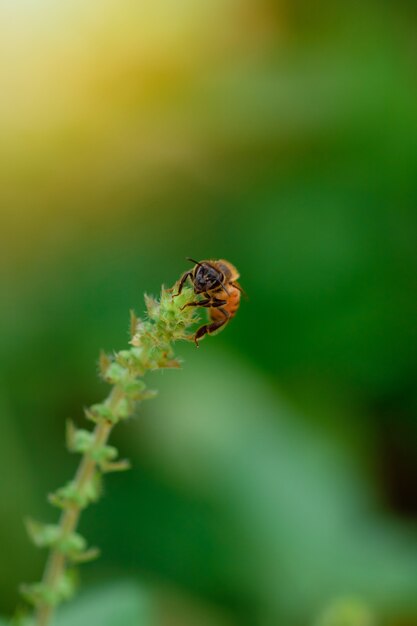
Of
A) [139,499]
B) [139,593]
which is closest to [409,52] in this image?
[139,499]

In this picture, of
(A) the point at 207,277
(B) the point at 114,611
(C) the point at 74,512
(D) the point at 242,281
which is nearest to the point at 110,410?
(C) the point at 74,512

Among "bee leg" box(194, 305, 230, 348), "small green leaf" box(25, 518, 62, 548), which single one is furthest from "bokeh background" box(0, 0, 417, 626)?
"small green leaf" box(25, 518, 62, 548)

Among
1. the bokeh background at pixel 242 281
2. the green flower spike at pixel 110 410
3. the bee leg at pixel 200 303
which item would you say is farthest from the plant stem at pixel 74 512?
the bokeh background at pixel 242 281

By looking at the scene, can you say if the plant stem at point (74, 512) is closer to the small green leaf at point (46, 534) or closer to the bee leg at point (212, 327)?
the small green leaf at point (46, 534)

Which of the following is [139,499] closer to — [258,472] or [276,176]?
[258,472]

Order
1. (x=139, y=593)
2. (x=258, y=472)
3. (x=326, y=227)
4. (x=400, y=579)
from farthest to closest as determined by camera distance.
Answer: (x=326, y=227) < (x=258, y=472) < (x=400, y=579) < (x=139, y=593)

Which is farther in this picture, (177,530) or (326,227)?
(326,227)
